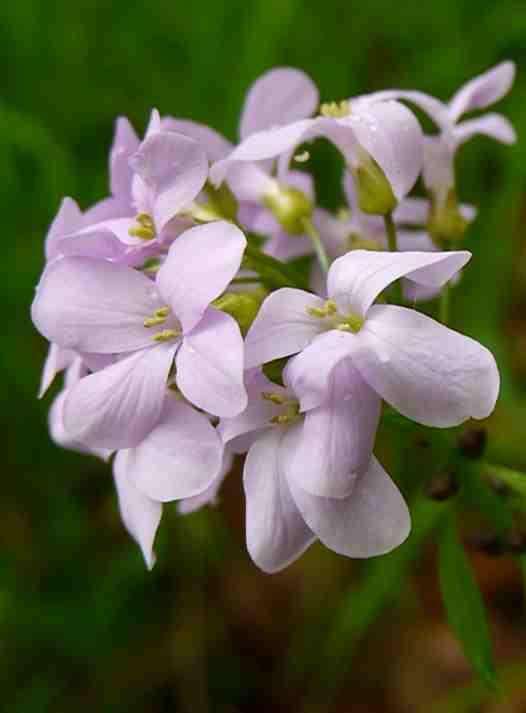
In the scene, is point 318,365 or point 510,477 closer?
point 318,365

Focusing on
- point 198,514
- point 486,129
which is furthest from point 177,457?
point 198,514

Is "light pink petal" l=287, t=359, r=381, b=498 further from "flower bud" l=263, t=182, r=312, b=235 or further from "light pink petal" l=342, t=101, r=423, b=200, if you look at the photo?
"flower bud" l=263, t=182, r=312, b=235

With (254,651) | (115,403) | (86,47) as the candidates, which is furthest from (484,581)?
(86,47)

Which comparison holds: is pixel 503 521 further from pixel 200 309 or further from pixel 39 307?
pixel 39 307

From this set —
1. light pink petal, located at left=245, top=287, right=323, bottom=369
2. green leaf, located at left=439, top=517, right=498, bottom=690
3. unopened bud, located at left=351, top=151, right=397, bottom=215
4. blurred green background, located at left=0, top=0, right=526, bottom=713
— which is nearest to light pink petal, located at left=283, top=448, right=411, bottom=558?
light pink petal, located at left=245, top=287, right=323, bottom=369

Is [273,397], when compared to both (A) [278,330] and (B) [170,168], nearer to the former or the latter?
(A) [278,330]

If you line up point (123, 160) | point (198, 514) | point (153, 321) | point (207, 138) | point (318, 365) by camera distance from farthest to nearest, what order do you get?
point (198, 514)
point (207, 138)
point (123, 160)
point (153, 321)
point (318, 365)
